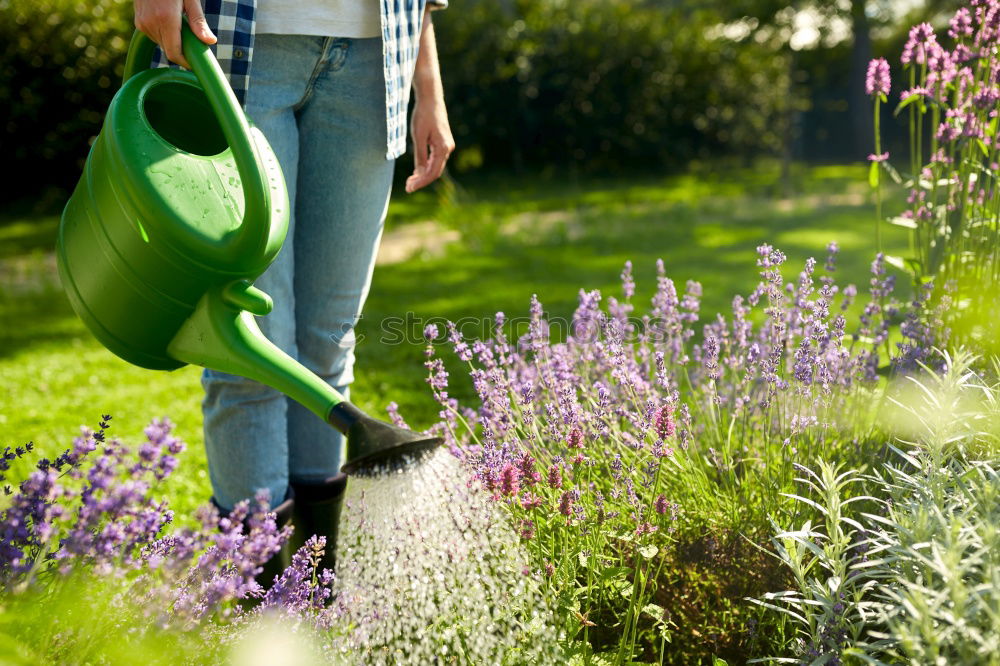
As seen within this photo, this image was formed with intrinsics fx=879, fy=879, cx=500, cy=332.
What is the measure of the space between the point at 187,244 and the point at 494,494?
2.25 feet

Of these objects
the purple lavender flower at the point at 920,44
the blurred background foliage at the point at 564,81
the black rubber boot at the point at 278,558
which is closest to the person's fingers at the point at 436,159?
the black rubber boot at the point at 278,558

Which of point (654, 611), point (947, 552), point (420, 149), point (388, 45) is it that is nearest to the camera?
point (947, 552)

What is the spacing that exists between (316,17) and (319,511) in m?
1.10

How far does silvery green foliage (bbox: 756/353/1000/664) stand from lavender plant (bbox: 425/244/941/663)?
18cm

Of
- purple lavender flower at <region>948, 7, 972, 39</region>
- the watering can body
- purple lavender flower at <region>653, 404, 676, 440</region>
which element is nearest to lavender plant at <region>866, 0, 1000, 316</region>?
purple lavender flower at <region>948, 7, 972, 39</region>

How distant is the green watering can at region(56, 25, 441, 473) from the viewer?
4.67 ft

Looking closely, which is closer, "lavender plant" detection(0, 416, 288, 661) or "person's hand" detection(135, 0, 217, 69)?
"lavender plant" detection(0, 416, 288, 661)

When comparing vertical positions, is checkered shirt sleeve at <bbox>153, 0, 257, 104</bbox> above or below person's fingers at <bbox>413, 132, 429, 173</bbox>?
above

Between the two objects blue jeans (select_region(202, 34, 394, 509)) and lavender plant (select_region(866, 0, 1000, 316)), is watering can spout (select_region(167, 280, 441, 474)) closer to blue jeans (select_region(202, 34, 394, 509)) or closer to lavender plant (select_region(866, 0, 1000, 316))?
blue jeans (select_region(202, 34, 394, 509))

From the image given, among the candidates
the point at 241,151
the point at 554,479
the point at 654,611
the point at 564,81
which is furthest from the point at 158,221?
the point at 564,81

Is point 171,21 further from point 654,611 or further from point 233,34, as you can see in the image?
point 654,611

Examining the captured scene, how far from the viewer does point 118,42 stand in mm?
8516

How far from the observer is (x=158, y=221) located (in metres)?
1.44

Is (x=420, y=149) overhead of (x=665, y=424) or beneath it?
overhead
